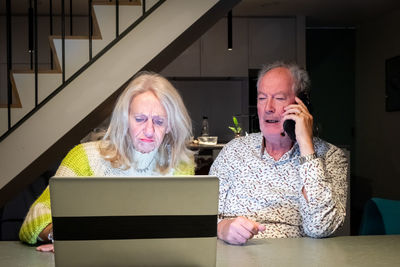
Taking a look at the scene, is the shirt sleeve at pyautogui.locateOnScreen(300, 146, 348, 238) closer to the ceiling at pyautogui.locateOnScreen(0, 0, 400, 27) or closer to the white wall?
the ceiling at pyautogui.locateOnScreen(0, 0, 400, 27)

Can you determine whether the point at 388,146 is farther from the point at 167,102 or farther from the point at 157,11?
the point at 167,102

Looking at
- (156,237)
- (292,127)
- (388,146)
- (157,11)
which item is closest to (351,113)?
(388,146)

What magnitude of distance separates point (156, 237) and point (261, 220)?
3.15ft

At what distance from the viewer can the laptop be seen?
3.09ft

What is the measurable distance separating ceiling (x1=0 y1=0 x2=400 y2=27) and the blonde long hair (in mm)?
4226

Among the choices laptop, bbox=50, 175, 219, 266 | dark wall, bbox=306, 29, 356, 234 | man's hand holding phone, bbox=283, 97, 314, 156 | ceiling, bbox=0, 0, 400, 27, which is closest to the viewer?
laptop, bbox=50, 175, 219, 266

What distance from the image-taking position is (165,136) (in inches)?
68.5

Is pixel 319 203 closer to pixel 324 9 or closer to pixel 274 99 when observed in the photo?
pixel 274 99

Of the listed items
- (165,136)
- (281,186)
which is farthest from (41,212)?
(281,186)

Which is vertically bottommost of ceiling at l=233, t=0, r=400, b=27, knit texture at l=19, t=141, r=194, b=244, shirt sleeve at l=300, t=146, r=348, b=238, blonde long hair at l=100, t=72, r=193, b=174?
shirt sleeve at l=300, t=146, r=348, b=238

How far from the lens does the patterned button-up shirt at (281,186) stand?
167cm

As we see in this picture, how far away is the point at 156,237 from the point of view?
966 mm

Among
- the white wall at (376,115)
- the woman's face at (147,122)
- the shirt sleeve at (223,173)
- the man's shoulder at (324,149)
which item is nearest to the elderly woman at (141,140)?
the woman's face at (147,122)

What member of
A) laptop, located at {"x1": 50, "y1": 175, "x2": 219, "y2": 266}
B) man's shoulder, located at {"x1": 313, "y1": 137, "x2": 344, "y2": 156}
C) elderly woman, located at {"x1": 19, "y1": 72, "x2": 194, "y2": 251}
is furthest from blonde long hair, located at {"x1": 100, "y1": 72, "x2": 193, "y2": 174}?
laptop, located at {"x1": 50, "y1": 175, "x2": 219, "y2": 266}
